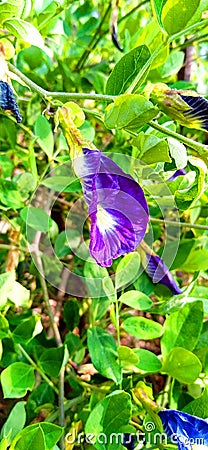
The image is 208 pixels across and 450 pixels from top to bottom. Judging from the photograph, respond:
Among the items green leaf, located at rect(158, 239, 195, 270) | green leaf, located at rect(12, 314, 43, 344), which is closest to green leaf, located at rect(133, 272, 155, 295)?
green leaf, located at rect(158, 239, 195, 270)

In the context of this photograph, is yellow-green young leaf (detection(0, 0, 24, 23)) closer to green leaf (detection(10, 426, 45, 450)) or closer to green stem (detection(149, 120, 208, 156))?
green stem (detection(149, 120, 208, 156))

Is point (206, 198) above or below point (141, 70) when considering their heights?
below

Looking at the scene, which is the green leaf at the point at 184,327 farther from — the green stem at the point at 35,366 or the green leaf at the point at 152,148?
the green leaf at the point at 152,148

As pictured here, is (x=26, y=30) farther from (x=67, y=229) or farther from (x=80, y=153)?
(x=67, y=229)

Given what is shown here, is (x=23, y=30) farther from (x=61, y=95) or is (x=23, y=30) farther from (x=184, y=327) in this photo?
(x=184, y=327)

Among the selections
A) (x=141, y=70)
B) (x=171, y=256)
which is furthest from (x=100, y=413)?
(x=141, y=70)

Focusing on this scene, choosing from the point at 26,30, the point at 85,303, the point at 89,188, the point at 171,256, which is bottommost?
the point at 85,303
